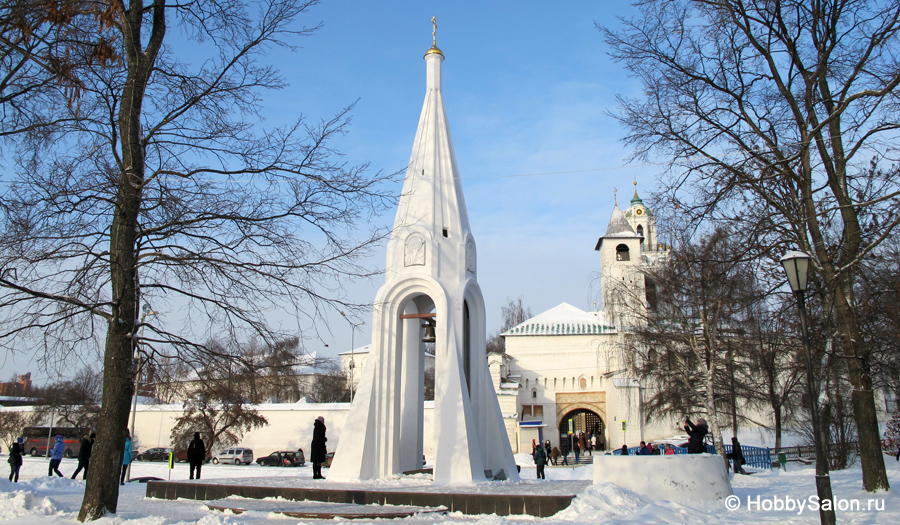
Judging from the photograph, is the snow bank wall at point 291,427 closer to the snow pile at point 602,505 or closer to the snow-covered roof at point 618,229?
the snow pile at point 602,505

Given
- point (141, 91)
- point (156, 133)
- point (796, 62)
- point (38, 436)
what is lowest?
point (38, 436)

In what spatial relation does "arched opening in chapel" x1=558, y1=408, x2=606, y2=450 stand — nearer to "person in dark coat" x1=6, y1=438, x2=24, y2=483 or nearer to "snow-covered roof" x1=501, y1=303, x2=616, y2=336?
"snow-covered roof" x1=501, y1=303, x2=616, y2=336

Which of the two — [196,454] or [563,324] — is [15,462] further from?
[563,324]

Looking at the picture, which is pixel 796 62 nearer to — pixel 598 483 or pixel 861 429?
pixel 861 429

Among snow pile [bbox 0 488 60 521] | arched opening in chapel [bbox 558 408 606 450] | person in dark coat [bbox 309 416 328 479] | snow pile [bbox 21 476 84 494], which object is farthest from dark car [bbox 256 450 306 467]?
snow pile [bbox 0 488 60 521]

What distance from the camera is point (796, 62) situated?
1140cm

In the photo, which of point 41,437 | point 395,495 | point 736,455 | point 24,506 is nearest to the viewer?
point 24,506

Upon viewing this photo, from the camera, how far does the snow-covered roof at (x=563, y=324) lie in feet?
171

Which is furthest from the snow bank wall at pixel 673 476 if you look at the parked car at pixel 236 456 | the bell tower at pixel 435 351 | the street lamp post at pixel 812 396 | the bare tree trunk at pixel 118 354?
the parked car at pixel 236 456

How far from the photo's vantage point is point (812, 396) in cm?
732

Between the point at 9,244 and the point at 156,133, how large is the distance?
208 cm

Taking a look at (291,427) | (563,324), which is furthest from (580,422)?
(291,427)

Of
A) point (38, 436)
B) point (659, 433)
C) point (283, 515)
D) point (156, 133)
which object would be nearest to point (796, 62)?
point (156, 133)

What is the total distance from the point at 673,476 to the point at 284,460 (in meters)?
24.8
